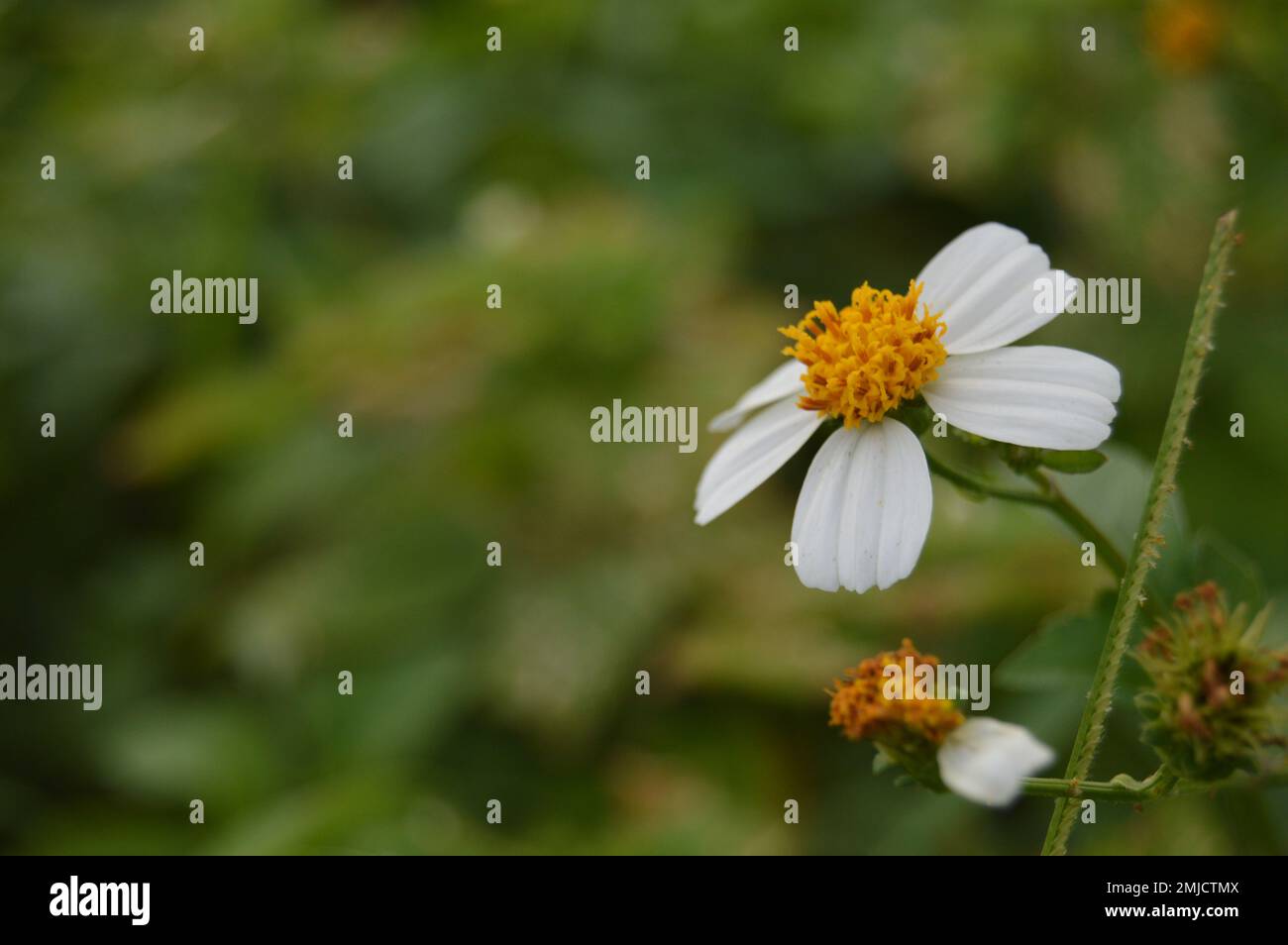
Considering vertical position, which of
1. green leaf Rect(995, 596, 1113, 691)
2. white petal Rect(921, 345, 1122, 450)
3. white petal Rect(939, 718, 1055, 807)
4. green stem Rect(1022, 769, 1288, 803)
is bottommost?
green stem Rect(1022, 769, 1288, 803)

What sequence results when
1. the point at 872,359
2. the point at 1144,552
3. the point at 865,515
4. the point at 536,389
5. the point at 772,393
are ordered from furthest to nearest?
the point at 536,389 → the point at 772,393 → the point at 872,359 → the point at 865,515 → the point at 1144,552

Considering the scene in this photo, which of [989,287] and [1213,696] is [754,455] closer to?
[989,287]

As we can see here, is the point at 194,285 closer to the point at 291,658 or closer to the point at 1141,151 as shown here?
the point at 291,658

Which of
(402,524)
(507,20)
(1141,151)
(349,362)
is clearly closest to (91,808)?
(402,524)

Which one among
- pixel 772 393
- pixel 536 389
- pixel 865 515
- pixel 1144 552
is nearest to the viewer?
pixel 1144 552

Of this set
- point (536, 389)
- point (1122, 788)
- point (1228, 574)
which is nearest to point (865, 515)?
point (1122, 788)

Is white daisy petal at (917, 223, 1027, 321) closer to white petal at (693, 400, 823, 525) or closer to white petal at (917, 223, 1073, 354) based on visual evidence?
white petal at (917, 223, 1073, 354)

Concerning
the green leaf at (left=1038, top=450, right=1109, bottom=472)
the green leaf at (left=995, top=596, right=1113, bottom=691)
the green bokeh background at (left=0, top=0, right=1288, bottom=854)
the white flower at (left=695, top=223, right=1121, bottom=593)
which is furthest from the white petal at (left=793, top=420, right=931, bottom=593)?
the green bokeh background at (left=0, top=0, right=1288, bottom=854)
